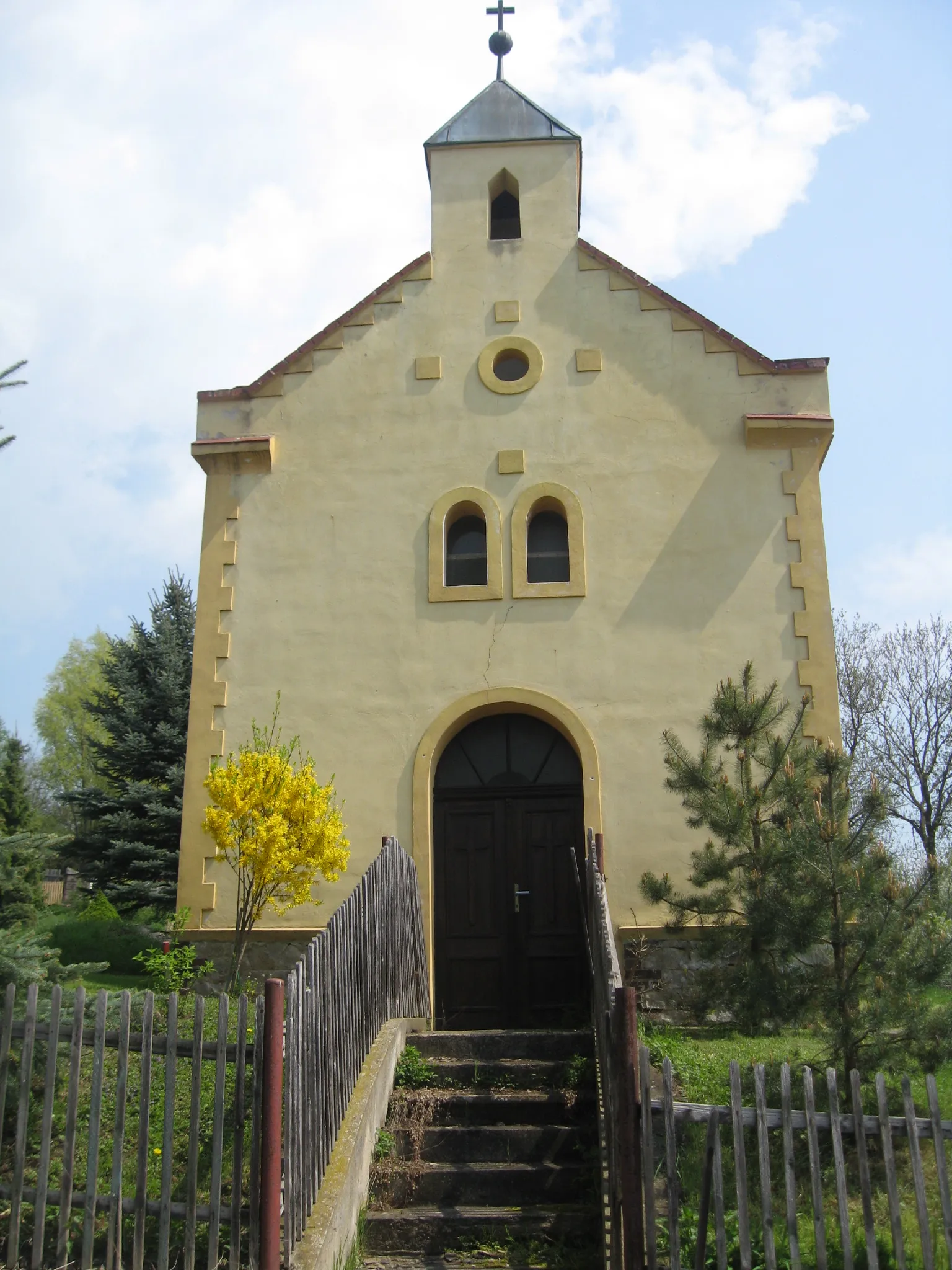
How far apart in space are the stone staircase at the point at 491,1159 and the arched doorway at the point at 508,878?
2.32 metres

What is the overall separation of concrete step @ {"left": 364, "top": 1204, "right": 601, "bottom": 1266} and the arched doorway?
386cm

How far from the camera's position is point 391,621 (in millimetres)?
11828

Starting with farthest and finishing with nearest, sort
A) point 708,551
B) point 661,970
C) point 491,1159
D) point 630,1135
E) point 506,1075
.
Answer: point 708,551, point 661,970, point 506,1075, point 491,1159, point 630,1135

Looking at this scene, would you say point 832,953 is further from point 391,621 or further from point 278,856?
point 391,621

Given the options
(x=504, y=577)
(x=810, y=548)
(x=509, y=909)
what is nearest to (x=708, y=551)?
(x=810, y=548)

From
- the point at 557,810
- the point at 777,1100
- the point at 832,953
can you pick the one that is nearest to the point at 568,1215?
the point at 777,1100

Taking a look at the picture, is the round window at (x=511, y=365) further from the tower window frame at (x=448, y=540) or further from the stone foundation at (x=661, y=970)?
the stone foundation at (x=661, y=970)

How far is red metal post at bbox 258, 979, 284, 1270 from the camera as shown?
17.4 feet

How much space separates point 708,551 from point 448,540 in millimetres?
2700

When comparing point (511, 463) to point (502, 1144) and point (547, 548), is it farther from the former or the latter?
point (502, 1144)

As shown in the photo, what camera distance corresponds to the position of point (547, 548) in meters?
12.2

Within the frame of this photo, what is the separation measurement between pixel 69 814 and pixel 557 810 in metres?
31.7

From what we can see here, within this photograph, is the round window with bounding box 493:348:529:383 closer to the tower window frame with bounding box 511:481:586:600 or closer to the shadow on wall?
the tower window frame with bounding box 511:481:586:600

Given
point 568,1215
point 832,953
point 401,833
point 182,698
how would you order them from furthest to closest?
point 182,698
point 401,833
point 832,953
point 568,1215
